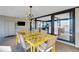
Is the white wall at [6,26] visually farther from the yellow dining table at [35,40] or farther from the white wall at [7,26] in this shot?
the yellow dining table at [35,40]

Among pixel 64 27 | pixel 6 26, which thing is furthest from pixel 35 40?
pixel 6 26

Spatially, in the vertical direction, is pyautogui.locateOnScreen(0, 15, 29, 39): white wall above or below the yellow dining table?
above

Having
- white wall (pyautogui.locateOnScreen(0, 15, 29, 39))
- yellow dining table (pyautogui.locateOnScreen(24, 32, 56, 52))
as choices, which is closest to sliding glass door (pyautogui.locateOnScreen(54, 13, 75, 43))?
yellow dining table (pyautogui.locateOnScreen(24, 32, 56, 52))

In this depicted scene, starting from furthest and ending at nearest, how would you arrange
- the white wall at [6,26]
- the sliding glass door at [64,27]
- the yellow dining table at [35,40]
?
the white wall at [6,26]
the sliding glass door at [64,27]
the yellow dining table at [35,40]

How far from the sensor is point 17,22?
7.47 metres

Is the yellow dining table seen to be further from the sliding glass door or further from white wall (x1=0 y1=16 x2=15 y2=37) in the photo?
white wall (x1=0 y1=16 x2=15 y2=37)

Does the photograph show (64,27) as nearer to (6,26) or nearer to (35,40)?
(35,40)

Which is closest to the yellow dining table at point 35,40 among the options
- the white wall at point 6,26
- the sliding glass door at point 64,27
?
the sliding glass door at point 64,27

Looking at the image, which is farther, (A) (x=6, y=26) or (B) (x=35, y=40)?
(A) (x=6, y=26)

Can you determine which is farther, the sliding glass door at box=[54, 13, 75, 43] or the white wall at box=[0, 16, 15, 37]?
the white wall at box=[0, 16, 15, 37]
